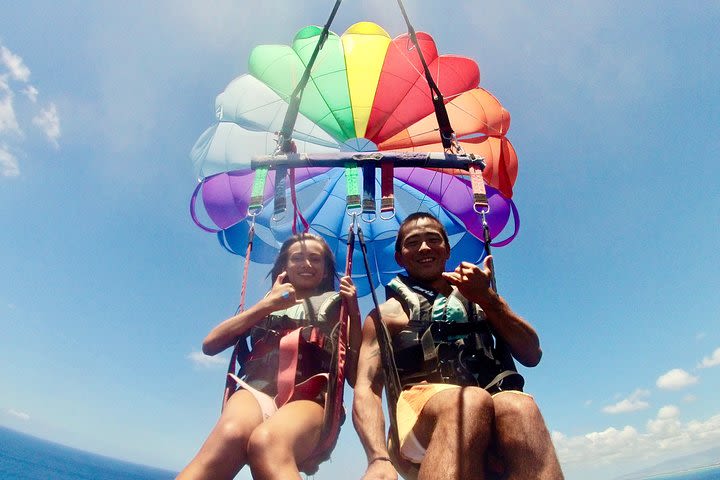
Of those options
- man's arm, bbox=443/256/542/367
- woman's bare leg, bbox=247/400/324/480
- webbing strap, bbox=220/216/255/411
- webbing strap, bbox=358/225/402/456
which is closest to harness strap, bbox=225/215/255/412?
webbing strap, bbox=220/216/255/411

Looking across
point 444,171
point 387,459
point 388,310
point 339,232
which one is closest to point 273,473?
point 387,459

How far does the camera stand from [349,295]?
8.91 ft

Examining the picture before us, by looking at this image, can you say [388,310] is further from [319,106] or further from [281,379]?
[319,106]

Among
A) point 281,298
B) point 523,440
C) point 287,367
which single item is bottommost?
point 523,440

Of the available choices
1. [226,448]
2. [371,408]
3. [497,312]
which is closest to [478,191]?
[497,312]

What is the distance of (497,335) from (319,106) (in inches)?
151

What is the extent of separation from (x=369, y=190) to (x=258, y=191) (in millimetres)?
913

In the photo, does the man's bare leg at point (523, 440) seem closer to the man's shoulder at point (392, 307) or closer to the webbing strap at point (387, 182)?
the man's shoulder at point (392, 307)

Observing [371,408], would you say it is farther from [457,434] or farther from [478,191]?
[478,191]

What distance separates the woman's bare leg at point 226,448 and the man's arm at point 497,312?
1313mm

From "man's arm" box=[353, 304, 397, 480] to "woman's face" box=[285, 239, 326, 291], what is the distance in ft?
2.37

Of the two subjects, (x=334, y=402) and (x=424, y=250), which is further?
(x=424, y=250)

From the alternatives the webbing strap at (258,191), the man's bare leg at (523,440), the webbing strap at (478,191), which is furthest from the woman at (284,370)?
the webbing strap at (478,191)

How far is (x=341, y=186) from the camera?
228 inches
